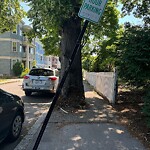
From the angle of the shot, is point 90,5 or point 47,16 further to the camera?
point 47,16

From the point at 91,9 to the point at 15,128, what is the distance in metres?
3.55

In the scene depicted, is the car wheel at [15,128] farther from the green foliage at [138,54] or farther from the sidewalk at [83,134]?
the green foliage at [138,54]

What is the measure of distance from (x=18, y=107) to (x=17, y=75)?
36835mm

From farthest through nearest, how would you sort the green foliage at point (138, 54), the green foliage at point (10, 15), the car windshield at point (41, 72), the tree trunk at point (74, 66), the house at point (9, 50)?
the house at point (9, 50), the green foliage at point (10, 15), the car windshield at point (41, 72), the tree trunk at point (74, 66), the green foliage at point (138, 54)

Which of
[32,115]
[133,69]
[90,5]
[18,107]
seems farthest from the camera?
[32,115]

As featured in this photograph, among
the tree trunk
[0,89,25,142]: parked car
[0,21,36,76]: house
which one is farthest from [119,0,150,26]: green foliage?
[0,21,36,76]: house

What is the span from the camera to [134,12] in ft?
41.9

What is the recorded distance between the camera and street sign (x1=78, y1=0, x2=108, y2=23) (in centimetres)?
380

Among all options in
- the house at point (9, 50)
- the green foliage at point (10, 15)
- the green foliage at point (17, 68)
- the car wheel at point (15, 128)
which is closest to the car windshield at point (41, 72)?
the green foliage at point (10, 15)

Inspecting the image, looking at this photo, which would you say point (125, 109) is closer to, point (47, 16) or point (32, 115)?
point (32, 115)

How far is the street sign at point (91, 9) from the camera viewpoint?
3.80 meters

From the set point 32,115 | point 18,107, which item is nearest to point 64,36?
point 32,115

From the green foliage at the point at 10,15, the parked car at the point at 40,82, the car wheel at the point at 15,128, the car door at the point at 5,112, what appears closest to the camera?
the car door at the point at 5,112

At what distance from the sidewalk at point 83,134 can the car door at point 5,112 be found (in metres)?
0.48
